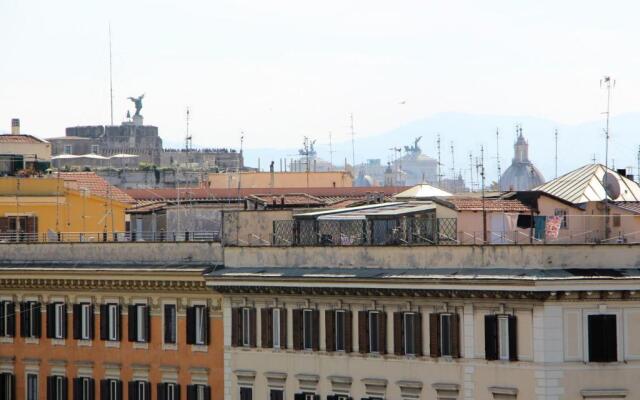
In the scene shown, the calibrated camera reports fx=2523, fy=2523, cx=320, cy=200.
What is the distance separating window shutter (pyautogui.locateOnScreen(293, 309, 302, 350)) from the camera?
2995 inches

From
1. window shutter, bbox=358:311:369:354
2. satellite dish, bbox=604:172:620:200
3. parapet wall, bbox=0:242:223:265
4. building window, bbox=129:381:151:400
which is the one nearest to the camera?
window shutter, bbox=358:311:369:354

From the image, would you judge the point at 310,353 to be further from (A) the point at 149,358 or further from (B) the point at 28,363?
(B) the point at 28,363

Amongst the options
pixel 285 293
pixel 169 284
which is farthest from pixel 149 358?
pixel 285 293

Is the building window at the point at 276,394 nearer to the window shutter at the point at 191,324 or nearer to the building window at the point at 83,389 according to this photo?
the window shutter at the point at 191,324

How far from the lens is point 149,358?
271ft

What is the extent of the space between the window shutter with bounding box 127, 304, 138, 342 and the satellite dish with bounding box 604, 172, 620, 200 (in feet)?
52.6

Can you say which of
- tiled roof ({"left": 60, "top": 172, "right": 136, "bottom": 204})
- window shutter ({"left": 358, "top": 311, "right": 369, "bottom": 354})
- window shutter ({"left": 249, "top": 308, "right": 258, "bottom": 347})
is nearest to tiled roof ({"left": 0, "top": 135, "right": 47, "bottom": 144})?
tiled roof ({"left": 60, "top": 172, "right": 136, "bottom": 204})

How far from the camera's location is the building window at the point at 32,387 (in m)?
88.1

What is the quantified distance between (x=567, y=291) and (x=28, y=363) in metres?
27.2

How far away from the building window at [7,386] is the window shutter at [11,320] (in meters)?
1.52

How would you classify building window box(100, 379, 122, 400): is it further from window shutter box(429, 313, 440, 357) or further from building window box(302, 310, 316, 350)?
window shutter box(429, 313, 440, 357)

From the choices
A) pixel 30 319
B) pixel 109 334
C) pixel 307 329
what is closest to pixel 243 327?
pixel 307 329

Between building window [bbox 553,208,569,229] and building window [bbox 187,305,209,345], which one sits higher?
building window [bbox 553,208,569,229]

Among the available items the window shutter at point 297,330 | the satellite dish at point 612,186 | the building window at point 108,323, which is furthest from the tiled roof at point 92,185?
the window shutter at point 297,330
